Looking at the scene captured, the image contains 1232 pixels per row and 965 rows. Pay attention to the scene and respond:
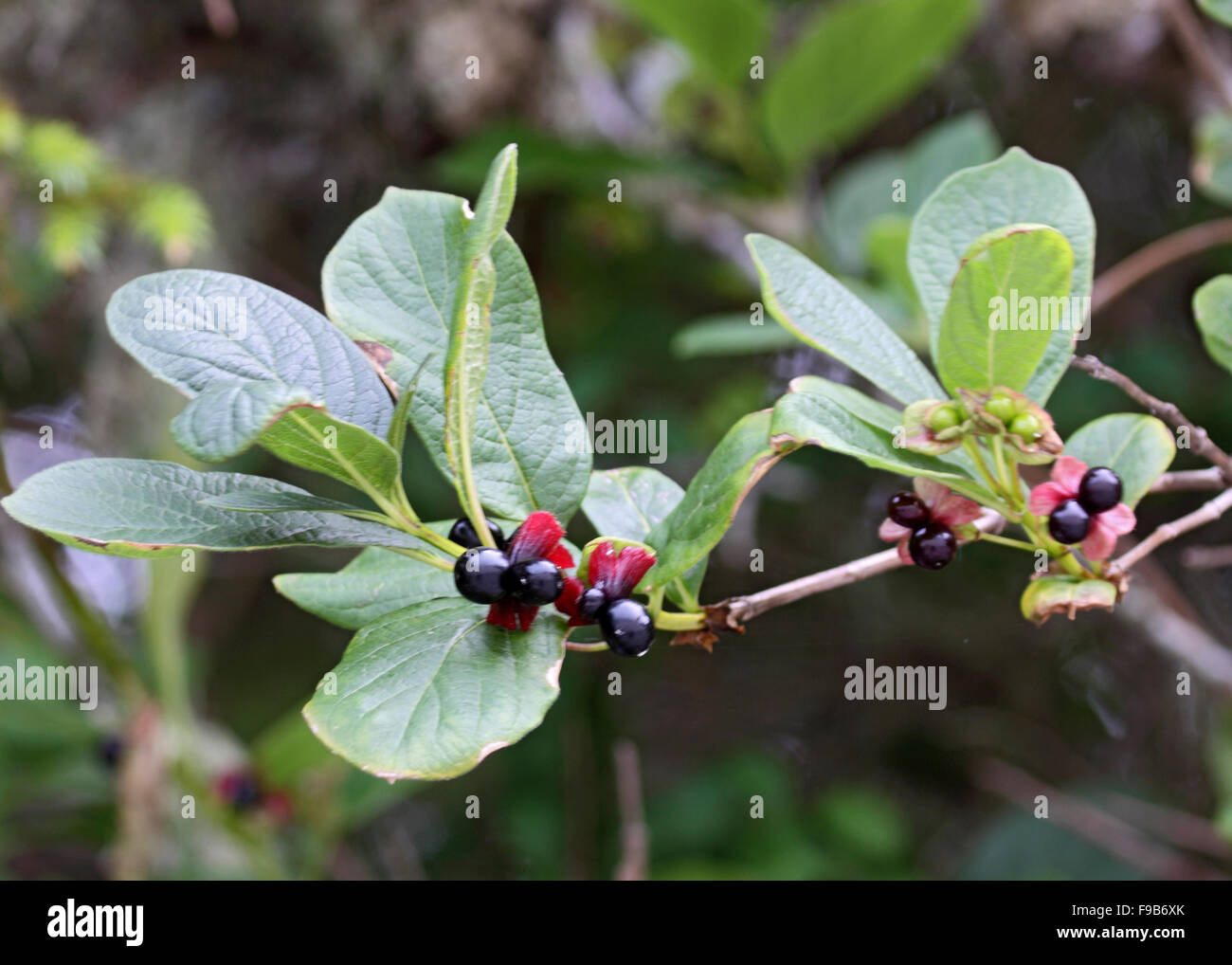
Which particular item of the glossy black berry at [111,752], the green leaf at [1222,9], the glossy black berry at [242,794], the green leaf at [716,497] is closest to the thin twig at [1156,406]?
the green leaf at [716,497]

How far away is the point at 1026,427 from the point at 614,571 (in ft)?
0.85

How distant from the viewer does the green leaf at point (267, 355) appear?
0.56 meters

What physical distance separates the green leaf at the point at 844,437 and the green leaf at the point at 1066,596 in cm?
7

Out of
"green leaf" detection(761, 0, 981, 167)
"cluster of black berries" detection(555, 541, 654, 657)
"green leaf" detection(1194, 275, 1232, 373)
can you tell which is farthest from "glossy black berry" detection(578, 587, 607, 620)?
"green leaf" detection(761, 0, 981, 167)

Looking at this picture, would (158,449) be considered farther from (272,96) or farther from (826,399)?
(826,399)

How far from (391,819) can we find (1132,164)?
8.11 ft

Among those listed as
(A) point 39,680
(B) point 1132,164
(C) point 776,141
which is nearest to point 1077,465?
(C) point 776,141

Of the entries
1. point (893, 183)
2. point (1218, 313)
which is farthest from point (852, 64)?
point (1218, 313)

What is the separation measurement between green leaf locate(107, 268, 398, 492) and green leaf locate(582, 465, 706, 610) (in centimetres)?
17

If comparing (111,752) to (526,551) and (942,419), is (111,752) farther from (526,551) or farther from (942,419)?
(942,419)

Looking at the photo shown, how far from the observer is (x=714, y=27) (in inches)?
68.7

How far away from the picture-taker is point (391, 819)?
102 inches

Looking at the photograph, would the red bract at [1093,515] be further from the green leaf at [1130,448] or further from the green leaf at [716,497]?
the green leaf at [716,497]
